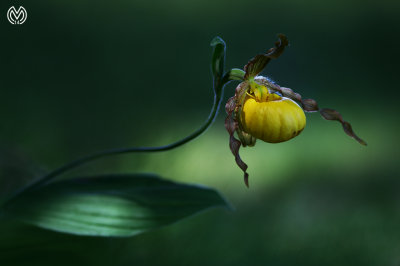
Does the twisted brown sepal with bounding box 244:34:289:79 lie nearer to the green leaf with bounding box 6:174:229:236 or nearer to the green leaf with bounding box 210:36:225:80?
the green leaf with bounding box 210:36:225:80

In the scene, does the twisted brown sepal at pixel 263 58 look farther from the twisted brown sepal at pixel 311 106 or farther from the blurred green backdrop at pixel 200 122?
the blurred green backdrop at pixel 200 122

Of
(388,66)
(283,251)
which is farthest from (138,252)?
(388,66)

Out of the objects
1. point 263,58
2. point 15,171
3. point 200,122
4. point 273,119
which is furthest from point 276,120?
point 200,122

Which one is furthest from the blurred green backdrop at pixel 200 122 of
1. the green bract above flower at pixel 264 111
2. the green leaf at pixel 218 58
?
the green leaf at pixel 218 58

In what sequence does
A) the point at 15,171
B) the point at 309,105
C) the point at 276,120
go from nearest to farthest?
the point at 276,120, the point at 309,105, the point at 15,171

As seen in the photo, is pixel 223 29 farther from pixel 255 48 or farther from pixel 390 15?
pixel 390 15

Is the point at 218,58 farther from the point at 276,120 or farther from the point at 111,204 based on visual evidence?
the point at 111,204
